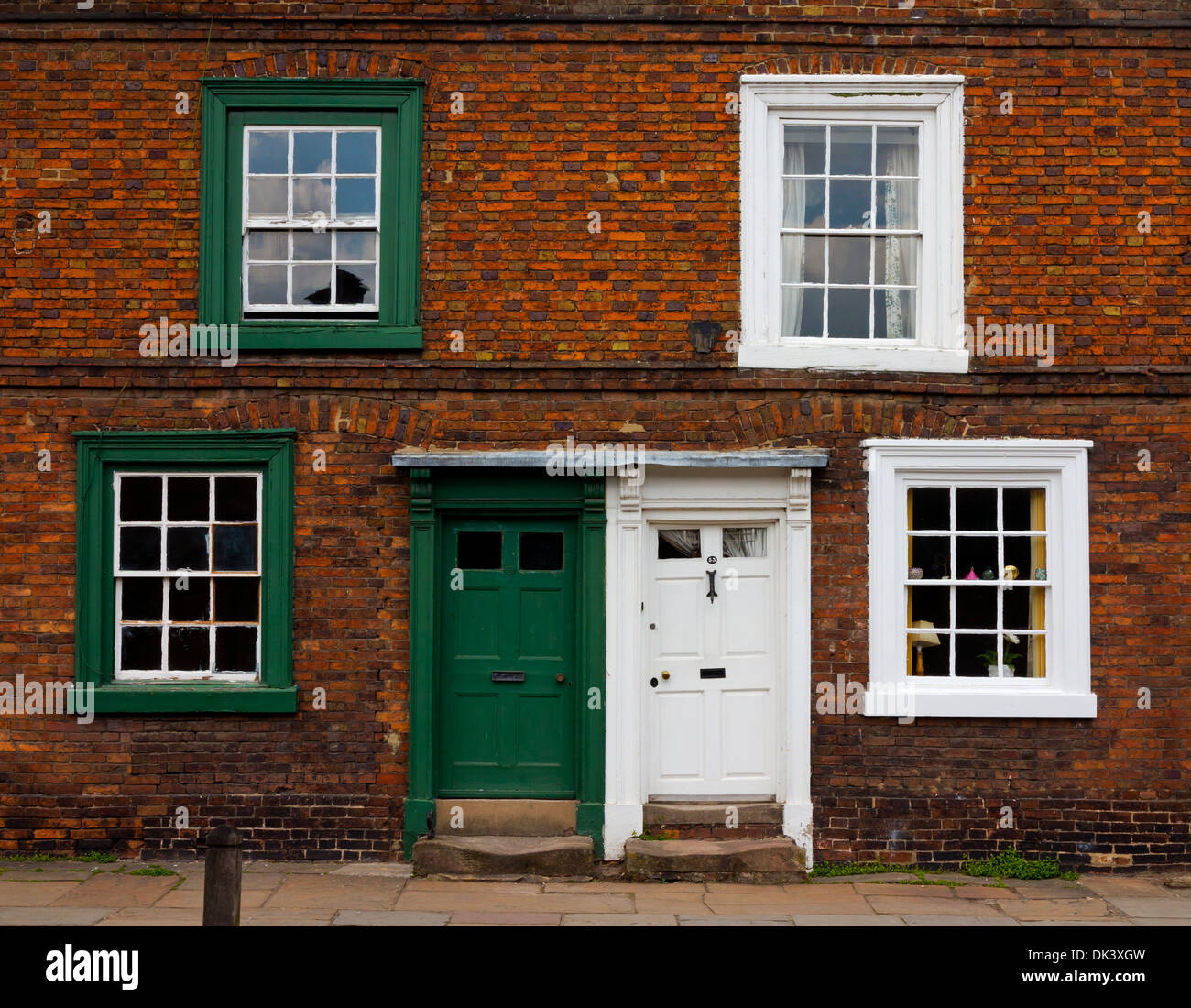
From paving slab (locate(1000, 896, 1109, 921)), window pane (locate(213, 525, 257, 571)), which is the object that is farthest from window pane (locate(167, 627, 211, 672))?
paving slab (locate(1000, 896, 1109, 921))

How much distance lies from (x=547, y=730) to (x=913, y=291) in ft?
14.5

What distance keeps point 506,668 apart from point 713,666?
5.21ft

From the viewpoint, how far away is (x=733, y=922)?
7.70 m

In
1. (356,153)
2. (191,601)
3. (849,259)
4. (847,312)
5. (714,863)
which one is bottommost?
(714,863)

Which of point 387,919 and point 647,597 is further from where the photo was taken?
point 647,597

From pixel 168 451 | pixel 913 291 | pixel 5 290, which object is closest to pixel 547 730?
pixel 168 451

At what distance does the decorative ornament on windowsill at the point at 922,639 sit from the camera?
9.05 m

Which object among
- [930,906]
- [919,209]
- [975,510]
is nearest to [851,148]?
[919,209]

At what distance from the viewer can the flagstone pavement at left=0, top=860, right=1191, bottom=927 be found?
7.70m

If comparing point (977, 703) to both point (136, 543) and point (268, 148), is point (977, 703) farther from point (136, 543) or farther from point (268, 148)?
point (268, 148)

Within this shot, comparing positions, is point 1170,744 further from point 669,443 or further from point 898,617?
point 669,443

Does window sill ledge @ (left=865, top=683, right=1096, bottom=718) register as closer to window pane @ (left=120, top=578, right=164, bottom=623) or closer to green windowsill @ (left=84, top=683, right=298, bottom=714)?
green windowsill @ (left=84, top=683, right=298, bottom=714)

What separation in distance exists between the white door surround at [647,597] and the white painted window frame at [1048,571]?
0.55 metres

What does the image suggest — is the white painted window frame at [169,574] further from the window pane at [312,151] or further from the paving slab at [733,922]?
the paving slab at [733,922]
